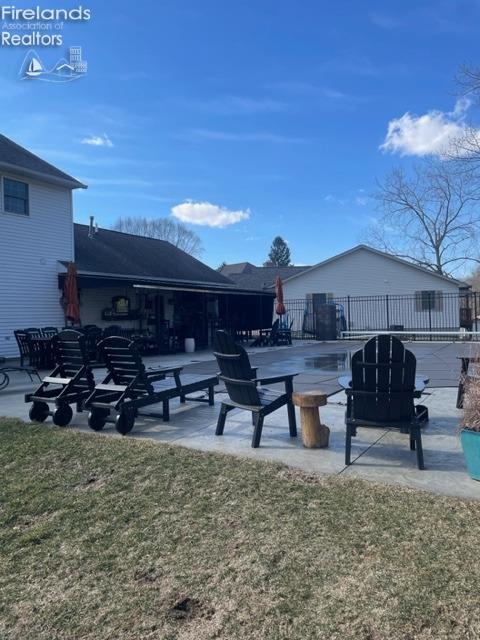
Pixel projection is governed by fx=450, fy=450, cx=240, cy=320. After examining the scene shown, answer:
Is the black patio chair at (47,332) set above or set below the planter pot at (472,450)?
above

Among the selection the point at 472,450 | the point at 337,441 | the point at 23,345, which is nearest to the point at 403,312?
the point at 23,345

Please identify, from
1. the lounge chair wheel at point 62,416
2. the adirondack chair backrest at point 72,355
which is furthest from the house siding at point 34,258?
the lounge chair wheel at point 62,416

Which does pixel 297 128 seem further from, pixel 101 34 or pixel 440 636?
pixel 440 636

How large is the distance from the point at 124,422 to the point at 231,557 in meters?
2.87

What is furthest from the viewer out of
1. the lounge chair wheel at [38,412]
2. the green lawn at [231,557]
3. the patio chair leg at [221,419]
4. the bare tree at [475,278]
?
the bare tree at [475,278]

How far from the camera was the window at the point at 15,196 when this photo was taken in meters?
14.1

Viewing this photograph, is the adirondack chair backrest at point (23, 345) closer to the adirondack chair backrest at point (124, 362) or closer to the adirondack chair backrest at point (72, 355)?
the adirondack chair backrest at point (72, 355)

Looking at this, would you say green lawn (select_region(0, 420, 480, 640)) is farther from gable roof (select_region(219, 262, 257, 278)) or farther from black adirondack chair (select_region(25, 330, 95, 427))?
gable roof (select_region(219, 262, 257, 278))

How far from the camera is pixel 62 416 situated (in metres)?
5.62

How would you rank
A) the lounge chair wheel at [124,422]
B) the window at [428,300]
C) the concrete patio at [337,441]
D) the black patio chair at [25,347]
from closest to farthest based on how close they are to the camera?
the concrete patio at [337,441]
the lounge chair wheel at [124,422]
the black patio chair at [25,347]
the window at [428,300]

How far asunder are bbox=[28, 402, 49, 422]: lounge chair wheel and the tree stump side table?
3441mm

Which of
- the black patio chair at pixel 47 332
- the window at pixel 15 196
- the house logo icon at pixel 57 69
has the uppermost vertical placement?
the house logo icon at pixel 57 69

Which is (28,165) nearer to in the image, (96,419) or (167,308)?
(167,308)

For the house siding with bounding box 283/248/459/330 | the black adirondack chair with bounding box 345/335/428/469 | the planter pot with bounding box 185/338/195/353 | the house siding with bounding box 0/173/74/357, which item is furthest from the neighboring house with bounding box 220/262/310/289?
the black adirondack chair with bounding box 345/335/428/469
